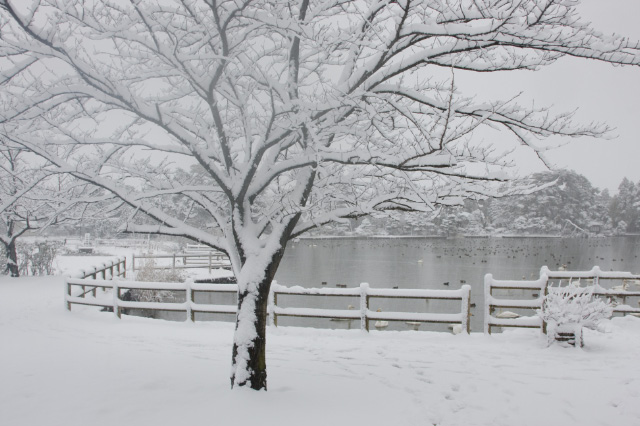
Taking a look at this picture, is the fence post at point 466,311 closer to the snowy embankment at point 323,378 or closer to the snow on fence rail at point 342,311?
the snow on fence rail at point 342,311

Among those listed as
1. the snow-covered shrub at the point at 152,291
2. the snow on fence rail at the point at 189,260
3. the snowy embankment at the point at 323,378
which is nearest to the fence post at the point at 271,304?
the snowy embankment at the point at 323,378

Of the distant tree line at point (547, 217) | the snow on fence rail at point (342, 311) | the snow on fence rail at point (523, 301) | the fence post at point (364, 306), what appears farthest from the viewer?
the distant tree line at point (547, 217)

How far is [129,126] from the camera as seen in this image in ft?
18.7

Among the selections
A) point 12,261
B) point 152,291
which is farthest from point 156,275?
point 12,261

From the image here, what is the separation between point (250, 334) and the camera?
524 centimetres

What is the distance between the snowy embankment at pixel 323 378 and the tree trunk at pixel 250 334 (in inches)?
7.3

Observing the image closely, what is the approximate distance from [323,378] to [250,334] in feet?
5.62

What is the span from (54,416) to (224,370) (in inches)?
95.1

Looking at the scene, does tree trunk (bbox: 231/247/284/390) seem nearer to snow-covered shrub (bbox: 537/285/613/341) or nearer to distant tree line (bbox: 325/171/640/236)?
snow-covered shrub (bbox: 537/285/613/341)

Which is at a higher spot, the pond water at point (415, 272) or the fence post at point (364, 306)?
the fence post at point (364, 306)

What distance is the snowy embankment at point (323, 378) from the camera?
4855 millimetres

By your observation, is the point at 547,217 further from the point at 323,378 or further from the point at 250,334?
the point at 250,334

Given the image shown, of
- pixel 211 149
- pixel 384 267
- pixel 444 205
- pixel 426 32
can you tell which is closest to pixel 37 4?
pixel 211 149

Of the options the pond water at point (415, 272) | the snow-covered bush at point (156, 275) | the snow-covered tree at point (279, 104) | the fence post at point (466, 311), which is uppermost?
the snow-covered tree at point (279, 104)
